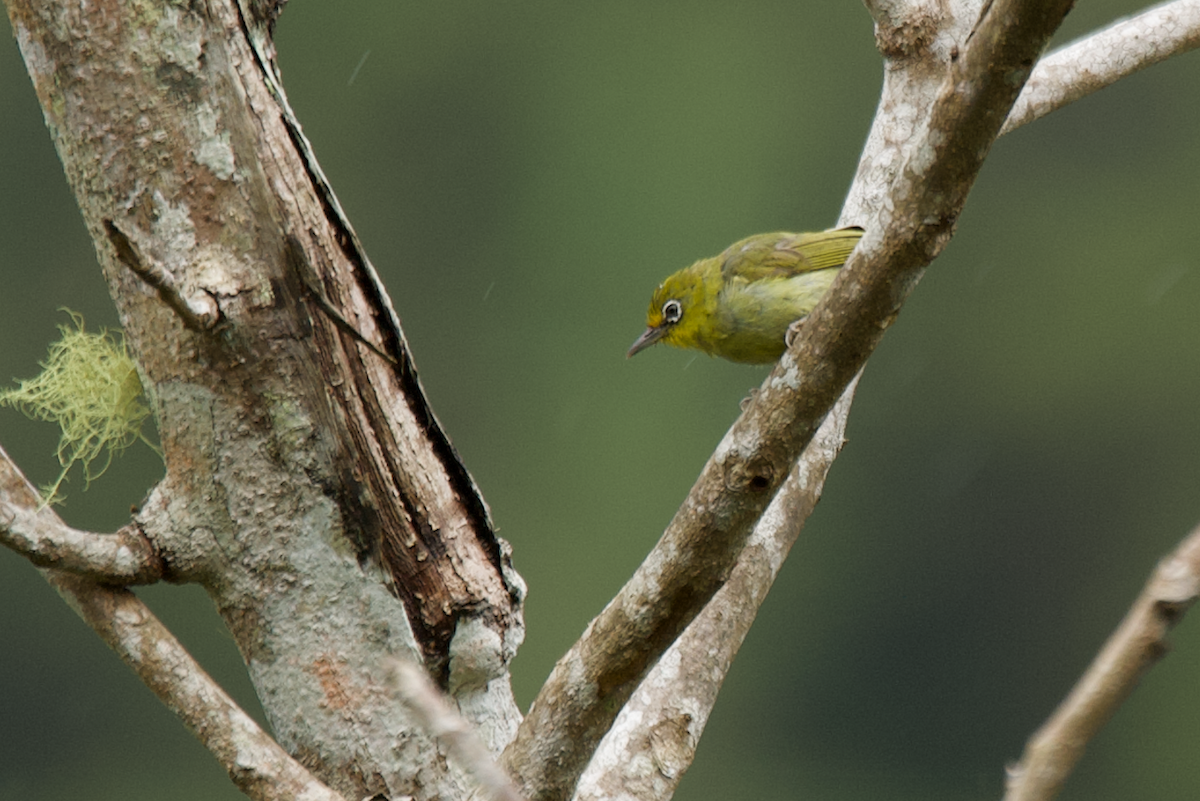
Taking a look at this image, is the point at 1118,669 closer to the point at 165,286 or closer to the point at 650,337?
the point at 165,286

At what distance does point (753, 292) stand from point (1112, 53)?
1365 mm

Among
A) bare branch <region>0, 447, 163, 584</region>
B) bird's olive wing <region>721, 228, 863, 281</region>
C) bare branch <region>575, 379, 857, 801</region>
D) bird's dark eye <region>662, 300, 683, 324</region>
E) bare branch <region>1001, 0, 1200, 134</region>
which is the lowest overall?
bare branch <region>575, 379, 857, 801</region>

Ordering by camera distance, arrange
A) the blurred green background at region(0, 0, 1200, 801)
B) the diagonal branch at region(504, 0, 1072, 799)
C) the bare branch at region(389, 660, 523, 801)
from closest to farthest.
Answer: the bare branch at region(389, 660, 523, 801), the diagonal branch at region(504, 0, 1072, 799), the blurred green background at region(0, 0, 1200, 801)

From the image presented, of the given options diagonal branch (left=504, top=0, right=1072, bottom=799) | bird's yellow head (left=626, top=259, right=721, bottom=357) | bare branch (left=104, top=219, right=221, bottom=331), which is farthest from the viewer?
bird's yellow head (left=626, top=259, right=721, bottom=357)

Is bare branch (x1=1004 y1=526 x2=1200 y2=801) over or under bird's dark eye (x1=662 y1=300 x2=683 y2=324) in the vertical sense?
under

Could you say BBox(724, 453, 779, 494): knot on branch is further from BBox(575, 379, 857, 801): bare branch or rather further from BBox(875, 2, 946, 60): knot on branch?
BBox(875, 2, 946, 60): knot on branch

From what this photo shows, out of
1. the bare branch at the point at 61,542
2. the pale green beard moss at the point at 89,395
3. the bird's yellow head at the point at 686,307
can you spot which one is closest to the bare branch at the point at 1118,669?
the bare branch at the point at 61,542

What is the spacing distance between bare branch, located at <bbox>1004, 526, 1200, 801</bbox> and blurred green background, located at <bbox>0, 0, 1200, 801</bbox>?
58.2 feet

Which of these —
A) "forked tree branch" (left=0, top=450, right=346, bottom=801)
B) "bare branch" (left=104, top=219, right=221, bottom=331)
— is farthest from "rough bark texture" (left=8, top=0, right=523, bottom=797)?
"forked tree branch" (left=0, top=450, right=346, bottom=801)

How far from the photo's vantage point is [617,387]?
20.1m

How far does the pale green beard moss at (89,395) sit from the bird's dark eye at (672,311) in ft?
7.35

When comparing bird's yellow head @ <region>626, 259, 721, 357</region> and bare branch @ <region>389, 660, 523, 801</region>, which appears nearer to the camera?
bare branch @ <region>389, 660, 523, 801</region>

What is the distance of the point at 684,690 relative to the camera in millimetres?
3240

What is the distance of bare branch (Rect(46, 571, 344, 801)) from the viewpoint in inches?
111
